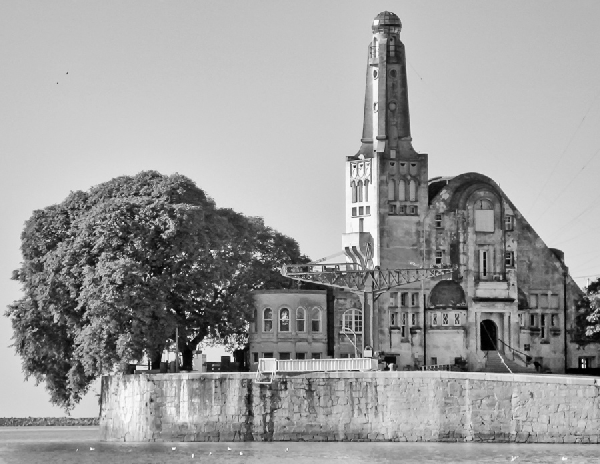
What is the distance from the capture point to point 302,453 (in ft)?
356

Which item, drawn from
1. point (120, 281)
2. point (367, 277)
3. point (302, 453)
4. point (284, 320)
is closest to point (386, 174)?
point (367, 277)

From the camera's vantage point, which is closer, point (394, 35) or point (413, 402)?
point (413, 402)

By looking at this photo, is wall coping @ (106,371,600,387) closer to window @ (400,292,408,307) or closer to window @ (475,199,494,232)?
window @ (400,292,408,307)

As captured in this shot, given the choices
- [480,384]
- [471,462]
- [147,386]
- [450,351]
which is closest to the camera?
[471,462]

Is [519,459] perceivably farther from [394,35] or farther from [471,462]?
[394,35]

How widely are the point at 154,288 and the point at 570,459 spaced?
31.2 meters

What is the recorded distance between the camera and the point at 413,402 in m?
114

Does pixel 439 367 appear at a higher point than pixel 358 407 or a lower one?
higher

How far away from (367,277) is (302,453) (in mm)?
22525

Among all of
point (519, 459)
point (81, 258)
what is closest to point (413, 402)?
point (519, 459)

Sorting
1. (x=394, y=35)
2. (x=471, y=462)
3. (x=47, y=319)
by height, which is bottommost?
(x=471, y=462)

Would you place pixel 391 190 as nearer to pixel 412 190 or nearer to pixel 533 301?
pixel 412 190

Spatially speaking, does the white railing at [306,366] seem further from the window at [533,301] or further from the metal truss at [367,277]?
the window at [533,301]

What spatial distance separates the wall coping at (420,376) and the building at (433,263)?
1617 cm
